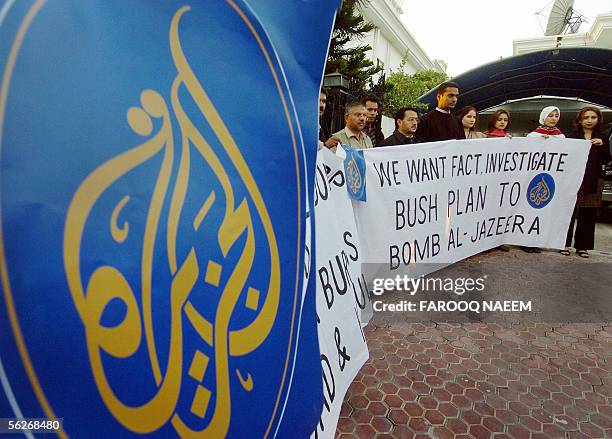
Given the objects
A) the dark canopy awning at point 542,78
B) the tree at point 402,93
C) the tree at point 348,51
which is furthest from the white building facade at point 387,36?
the tree at point 348,51

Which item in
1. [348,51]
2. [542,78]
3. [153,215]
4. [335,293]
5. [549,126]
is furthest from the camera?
[542,78]

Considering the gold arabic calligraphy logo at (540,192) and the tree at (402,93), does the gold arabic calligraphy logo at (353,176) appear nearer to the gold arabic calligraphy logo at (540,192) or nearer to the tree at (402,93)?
the gold arabic calligraphy logo at (540,192)

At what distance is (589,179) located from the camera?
15.2ft

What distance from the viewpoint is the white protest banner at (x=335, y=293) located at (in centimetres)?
162

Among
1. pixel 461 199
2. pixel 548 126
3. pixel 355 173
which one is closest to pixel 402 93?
pixel 548 126

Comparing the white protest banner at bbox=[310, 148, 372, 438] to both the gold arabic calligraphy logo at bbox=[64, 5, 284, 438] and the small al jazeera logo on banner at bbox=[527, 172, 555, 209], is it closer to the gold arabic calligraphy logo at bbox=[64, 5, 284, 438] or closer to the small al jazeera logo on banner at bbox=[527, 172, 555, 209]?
the gold arabic calligraphy logo at bbox=[64, 5, 284, 438]

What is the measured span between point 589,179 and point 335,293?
4.49m

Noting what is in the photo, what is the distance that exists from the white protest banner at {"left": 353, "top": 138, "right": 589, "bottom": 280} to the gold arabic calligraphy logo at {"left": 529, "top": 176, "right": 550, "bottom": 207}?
12 millimetres

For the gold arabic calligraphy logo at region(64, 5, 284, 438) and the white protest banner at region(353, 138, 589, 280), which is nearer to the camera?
the gold arabic calligraphy logo at region(64, 5, 284, 438)

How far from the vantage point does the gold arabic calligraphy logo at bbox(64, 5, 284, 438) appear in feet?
1.56

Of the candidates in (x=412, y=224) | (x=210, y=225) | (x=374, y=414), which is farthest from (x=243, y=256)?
→ (x=412, y=224)

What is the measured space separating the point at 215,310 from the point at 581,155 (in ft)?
17.7

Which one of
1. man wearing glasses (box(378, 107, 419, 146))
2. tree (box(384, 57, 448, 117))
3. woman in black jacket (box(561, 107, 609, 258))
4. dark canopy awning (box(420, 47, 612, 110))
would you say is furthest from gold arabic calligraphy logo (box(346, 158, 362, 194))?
tree (box(384, 57, 448, 117))

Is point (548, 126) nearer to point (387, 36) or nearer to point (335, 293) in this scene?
point (335, 293)
